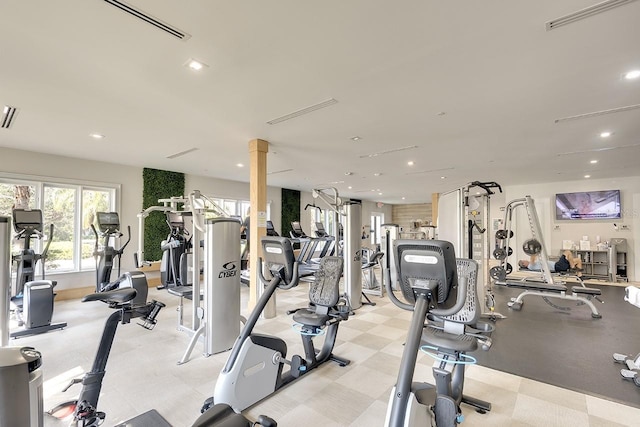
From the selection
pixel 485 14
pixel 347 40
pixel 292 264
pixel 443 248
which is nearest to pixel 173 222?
pixel 292 264

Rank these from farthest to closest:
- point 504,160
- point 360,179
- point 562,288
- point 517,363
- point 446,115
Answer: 1. point 360,179
2. point 504,160
3. point 562,288
4. point 446,115
5. point 517,363

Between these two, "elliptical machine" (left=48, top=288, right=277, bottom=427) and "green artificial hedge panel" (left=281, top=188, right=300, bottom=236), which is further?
"green artificial hedge panel" (left=281, top=188, right=300, bottom=236)

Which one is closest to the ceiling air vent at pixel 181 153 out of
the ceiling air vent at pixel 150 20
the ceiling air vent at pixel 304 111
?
the ceiling air vent at pixel 304 111

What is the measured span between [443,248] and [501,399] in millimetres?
1873

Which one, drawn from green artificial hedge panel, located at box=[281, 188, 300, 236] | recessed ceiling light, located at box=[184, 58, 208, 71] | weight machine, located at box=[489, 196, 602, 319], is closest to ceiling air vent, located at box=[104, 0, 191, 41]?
recessed ceiling light, located at box=[184, 58, 208, 71]

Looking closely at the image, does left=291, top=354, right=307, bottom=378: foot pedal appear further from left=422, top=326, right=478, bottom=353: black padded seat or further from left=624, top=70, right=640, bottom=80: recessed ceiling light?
left=624, top=70, right=640, bottom=80: recessed ceiling light

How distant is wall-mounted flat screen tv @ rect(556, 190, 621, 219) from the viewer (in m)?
8.58

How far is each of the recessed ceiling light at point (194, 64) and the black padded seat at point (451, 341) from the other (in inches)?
110

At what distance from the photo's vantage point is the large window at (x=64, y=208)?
18.7ft

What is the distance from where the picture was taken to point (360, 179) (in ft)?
29.3

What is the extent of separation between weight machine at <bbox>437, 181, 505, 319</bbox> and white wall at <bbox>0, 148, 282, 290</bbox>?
6.61m

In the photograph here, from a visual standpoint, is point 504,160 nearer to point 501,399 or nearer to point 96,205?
point 501,399

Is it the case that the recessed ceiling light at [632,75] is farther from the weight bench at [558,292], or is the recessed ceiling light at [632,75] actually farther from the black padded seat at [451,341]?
the weight bench at [558,292]

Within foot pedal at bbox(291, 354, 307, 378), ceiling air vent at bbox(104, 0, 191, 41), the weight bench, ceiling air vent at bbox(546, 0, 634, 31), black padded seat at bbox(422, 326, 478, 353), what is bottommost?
foot pedal at bbox(291, 354, 307, 378)
